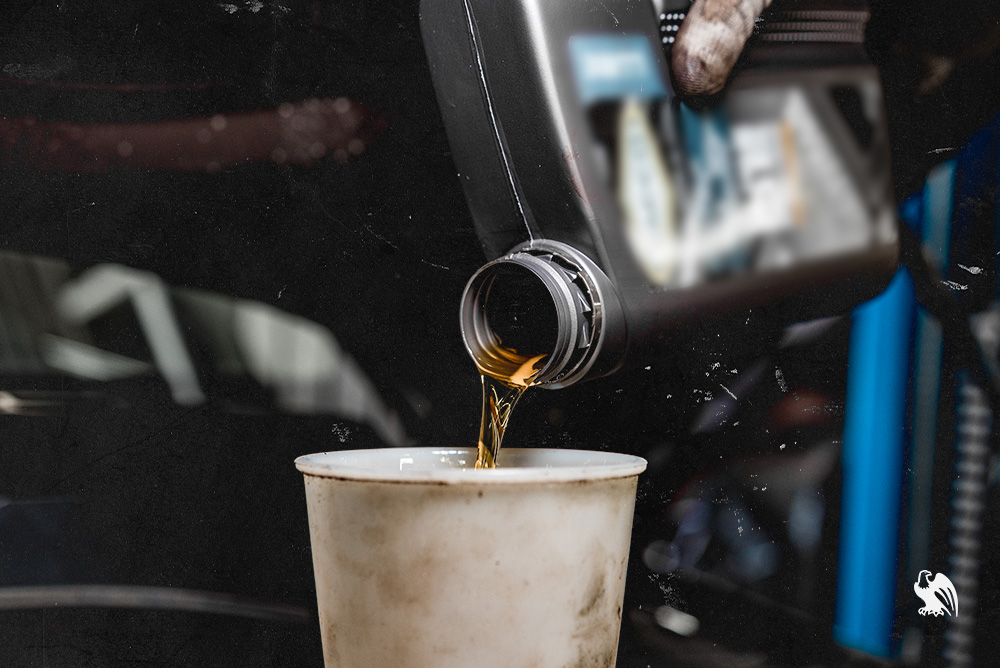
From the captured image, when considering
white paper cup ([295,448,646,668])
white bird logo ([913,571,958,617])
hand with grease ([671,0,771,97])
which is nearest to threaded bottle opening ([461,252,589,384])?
white paper cup ([295,448,646,668])

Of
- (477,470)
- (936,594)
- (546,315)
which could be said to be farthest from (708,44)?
(936,594)

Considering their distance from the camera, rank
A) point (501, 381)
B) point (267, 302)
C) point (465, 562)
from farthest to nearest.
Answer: point (267, 302) → point (501, 381) → point (465, 562)

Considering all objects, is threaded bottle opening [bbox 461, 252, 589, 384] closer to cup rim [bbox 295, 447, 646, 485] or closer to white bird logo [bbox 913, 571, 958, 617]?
cup rim [bbox 295, 447, 646, 485]

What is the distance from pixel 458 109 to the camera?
89 cm

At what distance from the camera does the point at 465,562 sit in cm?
60

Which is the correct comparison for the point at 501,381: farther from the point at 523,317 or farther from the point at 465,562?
the point at 465,562

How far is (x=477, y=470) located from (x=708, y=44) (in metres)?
0.52

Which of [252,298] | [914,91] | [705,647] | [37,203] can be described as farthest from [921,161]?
[37,203]

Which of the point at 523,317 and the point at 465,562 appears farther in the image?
the point at 523,317

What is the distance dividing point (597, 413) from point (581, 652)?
32 centimetres

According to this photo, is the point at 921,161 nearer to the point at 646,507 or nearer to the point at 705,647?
the point at 646,507

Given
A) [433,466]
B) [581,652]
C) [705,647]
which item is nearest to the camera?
[581,652]

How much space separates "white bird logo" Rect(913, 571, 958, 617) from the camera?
84 cm

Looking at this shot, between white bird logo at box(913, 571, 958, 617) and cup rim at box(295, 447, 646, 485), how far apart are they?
0.40 m
